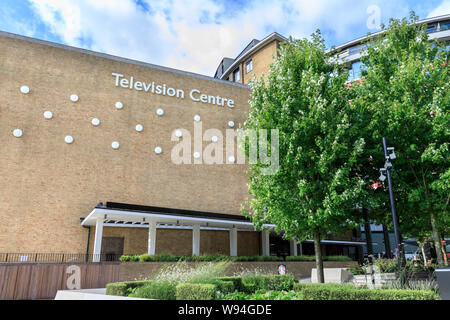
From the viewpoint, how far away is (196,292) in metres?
9.16

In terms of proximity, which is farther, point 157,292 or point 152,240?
point 152,240

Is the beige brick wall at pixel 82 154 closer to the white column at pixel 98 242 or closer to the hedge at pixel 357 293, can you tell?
the white column at pixel 98 242

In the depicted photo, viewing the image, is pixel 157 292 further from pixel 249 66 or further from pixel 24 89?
pixel 249 66

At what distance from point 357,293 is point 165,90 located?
22212mm

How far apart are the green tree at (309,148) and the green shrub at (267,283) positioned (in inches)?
76.7

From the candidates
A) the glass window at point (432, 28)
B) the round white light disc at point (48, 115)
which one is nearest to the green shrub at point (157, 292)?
the round white light disc at point (48, 115)

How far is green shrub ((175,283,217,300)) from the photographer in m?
8.94

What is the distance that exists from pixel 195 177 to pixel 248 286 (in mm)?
14685

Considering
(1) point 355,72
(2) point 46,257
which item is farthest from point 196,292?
(1) point 355,72

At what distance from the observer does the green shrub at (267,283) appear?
41.7ft

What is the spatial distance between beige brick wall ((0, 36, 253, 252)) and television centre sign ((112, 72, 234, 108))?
0.37m

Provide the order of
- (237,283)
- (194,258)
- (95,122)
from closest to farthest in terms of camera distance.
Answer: (237,283) < (194,258) < (95,122)
